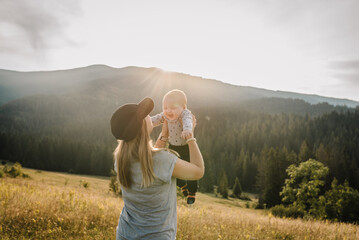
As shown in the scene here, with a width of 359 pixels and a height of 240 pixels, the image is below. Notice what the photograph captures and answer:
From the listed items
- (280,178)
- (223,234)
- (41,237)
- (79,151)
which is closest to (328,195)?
(280,178)

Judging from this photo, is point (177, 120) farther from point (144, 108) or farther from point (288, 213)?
point (288, 213)

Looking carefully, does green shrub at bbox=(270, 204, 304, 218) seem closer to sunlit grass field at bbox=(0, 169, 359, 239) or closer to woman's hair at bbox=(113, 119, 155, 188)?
sunlit grass field at bbox=(0, 169, 359, 239)

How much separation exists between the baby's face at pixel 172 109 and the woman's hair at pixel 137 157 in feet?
3.03

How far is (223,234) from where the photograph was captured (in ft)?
18.5

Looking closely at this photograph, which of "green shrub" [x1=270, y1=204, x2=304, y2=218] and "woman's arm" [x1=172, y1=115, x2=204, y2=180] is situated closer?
"woman's arm" [x1=172, y1=115, x2=204, y2=180]

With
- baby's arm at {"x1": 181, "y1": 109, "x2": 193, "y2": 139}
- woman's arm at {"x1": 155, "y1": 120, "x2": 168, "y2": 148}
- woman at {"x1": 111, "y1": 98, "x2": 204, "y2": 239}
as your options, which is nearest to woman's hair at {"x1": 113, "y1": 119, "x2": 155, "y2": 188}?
woman at {"x1": 111, "y1": 98, "x2": 204, "y2": 239}

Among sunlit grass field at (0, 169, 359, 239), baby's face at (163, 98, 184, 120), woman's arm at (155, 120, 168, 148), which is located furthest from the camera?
sunlit grass field at (0, 169, 359, 239)

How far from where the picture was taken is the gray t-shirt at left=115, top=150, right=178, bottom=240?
2.50m

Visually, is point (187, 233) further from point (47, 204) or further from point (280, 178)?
point (280, 178)

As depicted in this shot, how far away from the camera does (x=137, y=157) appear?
2547mm

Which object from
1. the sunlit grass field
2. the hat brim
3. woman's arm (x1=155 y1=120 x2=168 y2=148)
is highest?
the hat brim

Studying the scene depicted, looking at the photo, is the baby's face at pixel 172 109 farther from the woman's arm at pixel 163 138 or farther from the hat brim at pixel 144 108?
the hat brim at pixel 144 108

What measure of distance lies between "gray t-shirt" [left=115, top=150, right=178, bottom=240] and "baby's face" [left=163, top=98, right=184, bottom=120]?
3.30 feet

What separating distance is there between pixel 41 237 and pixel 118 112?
446 centimetres
